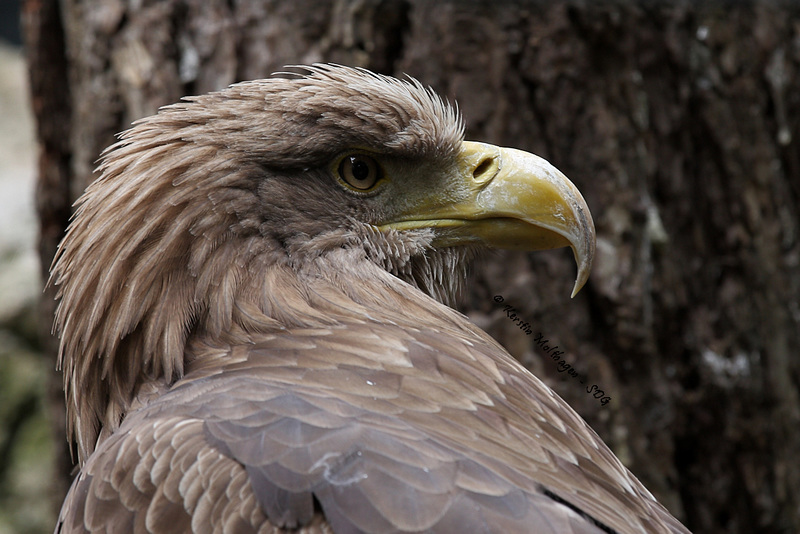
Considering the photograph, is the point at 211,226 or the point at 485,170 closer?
the point at 211,226

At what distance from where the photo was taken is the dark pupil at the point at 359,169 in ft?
9.79

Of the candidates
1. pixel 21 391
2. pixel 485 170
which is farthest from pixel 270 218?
pixel 21 391

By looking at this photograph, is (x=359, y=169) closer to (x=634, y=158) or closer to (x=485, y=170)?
(x=485, y=170)

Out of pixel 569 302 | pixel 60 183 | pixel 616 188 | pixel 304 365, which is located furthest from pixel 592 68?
pixel 60 183

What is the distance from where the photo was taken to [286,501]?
80.8 inches

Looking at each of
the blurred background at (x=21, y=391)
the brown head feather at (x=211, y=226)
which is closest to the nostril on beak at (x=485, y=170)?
the brown head feather at (x=211, y=226)

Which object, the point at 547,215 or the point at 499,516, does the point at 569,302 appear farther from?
the point at 499,516

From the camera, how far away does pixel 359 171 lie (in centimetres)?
300

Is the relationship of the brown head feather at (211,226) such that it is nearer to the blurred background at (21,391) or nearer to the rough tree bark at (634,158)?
the rough tree bark at (634,158)

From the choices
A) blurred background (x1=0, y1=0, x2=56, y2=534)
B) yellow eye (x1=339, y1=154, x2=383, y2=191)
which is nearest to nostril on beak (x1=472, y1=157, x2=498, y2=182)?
yellow eye (x1=339, y1=154, x2=383, y2=191)

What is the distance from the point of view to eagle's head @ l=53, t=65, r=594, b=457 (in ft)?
9.05

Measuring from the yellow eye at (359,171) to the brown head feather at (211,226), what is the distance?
6 centimetres

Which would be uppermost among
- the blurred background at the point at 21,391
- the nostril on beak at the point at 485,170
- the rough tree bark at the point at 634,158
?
the nostril on beak at the point at 485,170

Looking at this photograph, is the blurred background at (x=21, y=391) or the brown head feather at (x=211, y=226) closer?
the brown head feather at (x=211, y=226)
